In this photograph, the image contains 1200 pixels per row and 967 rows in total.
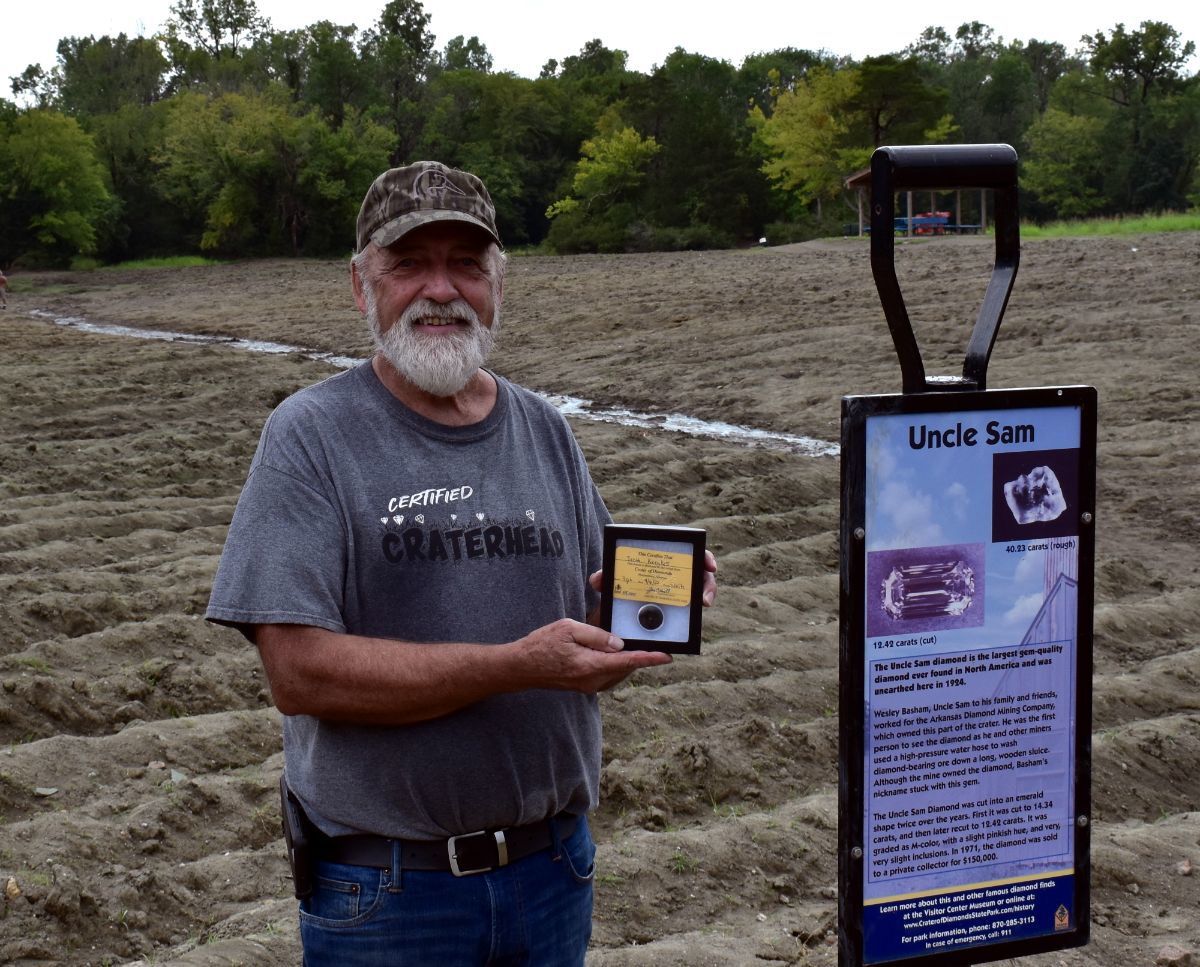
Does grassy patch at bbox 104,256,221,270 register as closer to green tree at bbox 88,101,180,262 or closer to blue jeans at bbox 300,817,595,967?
green tree at bbox 88,101,180,262

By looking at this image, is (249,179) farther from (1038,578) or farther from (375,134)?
(1038,578)

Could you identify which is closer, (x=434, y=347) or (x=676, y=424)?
(x=434, y=347)

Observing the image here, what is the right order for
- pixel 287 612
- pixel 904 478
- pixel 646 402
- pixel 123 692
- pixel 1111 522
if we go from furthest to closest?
pixel 646 402 < pixel 1111 522 < pixel 123 692 < pixel 904 478 < pixel 287 612

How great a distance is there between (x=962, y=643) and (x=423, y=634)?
0.94 meters

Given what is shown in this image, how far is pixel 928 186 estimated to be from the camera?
8.46 ft

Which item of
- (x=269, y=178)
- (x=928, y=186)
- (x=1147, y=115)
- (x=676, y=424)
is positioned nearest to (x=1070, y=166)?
(x=1147, y=115)

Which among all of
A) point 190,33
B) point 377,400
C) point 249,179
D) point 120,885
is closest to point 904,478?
point 377,400

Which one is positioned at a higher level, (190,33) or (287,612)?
(190,33)

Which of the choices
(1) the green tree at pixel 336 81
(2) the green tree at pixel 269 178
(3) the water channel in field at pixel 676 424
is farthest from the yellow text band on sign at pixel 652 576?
(1) the green tree at pixel 336 81

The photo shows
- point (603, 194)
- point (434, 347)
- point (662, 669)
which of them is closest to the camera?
point (434, 347)

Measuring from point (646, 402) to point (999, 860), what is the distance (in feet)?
40.4

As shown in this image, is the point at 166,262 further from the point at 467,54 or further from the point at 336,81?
the point at 467,54

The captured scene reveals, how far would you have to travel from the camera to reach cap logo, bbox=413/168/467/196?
97.9 inches

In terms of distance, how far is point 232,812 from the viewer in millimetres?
5156
